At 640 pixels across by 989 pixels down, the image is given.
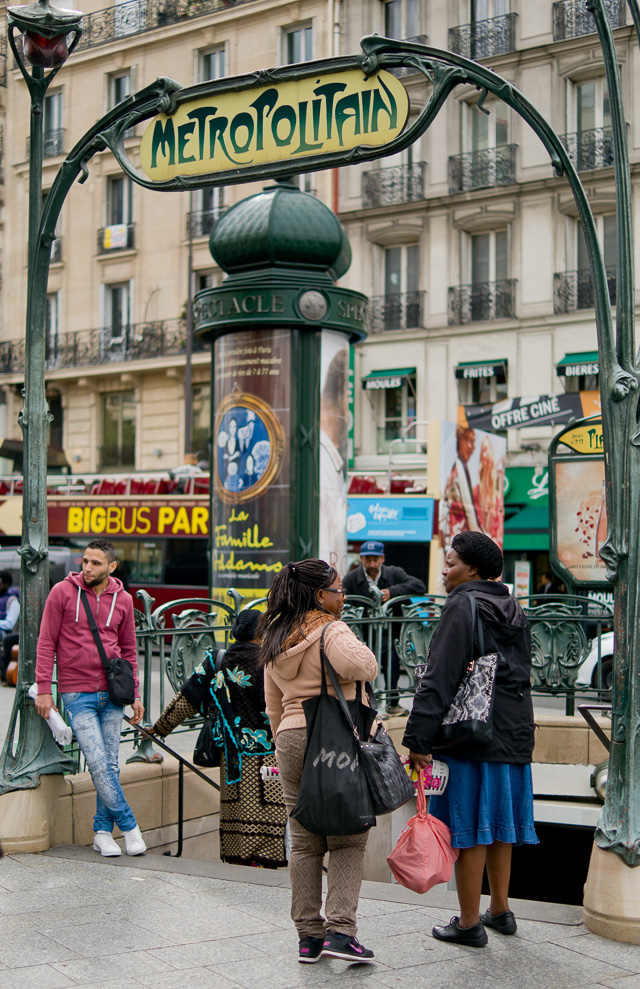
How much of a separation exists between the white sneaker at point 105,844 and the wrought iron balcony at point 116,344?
2615cm

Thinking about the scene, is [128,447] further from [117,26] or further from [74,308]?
[117,26]

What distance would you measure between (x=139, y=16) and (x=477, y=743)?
1361 inches

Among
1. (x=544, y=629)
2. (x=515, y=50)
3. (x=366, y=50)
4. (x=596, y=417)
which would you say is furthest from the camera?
(x=515, y=50)

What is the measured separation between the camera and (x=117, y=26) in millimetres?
35156

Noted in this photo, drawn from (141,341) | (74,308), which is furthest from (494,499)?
(74,308)

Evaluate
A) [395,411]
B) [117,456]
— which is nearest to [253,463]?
[395,411]

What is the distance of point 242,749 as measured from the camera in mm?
6484

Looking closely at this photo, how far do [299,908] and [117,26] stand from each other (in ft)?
116

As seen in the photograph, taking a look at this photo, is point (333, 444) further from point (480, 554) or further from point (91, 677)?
point (480, 554)

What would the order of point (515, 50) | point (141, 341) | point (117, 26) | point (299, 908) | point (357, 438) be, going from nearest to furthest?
1. point (299, 908)
2. point (515, 50)
3. point (357, 438)
4. point (141, 341)
5. point (117, 26)

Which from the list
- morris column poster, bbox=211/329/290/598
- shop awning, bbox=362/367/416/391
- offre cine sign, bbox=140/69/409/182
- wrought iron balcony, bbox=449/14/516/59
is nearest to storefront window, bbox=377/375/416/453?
shop awning, bbox=362/367/416/391

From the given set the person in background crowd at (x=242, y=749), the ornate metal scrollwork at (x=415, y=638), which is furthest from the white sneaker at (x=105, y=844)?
the ornate metal scrollwork at (x=415, y=638)

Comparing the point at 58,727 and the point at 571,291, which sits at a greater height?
the point at 571,291

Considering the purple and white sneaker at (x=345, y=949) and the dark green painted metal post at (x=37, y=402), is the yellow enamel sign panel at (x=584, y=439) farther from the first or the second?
the purple and white sneaker at (x=345, y=949)
